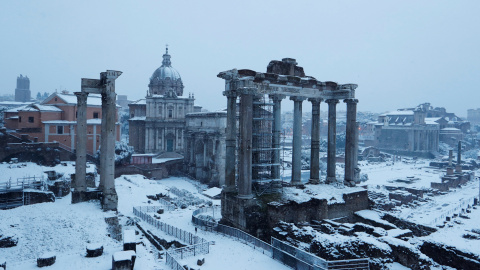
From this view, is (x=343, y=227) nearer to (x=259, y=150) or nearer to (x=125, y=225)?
(x=259, y=150)

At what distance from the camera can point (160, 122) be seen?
161 ft

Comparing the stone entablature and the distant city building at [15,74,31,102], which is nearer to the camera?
the stone entablature

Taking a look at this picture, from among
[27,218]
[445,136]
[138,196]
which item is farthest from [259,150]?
[445,136]

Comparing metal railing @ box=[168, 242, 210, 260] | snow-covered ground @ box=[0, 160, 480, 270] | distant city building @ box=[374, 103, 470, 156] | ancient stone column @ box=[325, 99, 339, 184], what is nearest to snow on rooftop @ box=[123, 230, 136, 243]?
snow-covered ground @ box=[0, 160, 480, 270]

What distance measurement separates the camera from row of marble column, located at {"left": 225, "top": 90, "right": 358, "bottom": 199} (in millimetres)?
16469

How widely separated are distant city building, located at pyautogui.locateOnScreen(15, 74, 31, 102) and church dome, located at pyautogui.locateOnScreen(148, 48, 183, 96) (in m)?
76.9

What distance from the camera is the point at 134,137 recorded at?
52.6 metres

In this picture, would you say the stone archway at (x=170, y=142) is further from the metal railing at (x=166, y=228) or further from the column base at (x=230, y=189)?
the column base at (x=230, y=189)

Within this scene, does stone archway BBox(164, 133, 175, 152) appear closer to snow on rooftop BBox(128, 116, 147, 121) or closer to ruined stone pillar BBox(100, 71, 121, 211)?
snow on rooftop BBox(128, 116, 147, 121)

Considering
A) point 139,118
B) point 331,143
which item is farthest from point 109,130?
point 139,118

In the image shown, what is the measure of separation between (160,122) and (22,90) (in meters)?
86.8

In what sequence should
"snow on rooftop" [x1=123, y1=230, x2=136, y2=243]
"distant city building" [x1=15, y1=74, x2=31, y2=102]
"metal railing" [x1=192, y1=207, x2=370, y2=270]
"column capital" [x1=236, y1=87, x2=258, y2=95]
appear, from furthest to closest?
"distant city building" [x1=15, y1=74, x2=31, y2=102] → "column capital" [x1=236, y1=87, x2=258, y2=95] → "snow on rooftop" [x1=123, y1=230, x2=136, y2=243] → "metal railing" [x1=192, y1=207, x2=370, y2=270]

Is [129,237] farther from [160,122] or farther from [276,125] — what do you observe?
[160,122]

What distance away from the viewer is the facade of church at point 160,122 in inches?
1929
